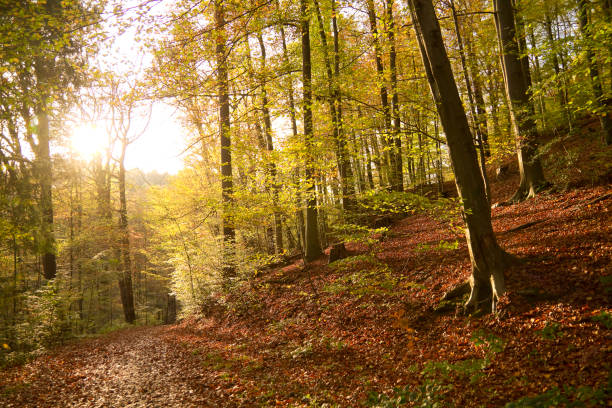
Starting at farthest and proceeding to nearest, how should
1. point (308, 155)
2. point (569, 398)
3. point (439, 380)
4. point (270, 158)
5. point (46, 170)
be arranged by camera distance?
point (270, 158)
point (308, 155)
point (46, 170)
point (439, 380)
point (569, 398)

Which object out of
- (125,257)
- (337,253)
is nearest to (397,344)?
(337,253)

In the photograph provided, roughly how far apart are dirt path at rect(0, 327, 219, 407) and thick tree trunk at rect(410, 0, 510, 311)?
17.6 feet

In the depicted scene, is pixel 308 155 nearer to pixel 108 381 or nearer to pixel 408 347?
pixel 408 347

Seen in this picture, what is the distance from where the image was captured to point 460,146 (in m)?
5.36

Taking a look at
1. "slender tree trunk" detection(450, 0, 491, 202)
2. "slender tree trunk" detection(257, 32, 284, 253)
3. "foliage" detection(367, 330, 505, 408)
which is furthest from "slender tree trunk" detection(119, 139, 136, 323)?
"slender tree trunk" detection(450, 0, 491, 202)

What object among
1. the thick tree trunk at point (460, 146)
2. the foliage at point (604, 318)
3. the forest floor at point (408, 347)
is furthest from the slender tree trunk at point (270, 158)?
Result: the foliage at point (604, 318)

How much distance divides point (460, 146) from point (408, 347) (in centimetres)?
366

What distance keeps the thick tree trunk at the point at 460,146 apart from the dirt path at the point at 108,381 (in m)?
5.38

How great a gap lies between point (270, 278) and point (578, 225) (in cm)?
998

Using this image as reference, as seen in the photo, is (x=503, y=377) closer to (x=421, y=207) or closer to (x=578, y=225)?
(x=421, y=207)

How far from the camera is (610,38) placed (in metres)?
5.59

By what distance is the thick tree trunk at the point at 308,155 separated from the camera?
370 inches

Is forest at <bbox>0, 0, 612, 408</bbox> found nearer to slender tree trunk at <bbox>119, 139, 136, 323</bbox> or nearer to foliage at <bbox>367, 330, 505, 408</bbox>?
foliage at <bbox>367, 330, 505, 408</bbox>

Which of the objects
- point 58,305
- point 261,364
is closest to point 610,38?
point 261,364
